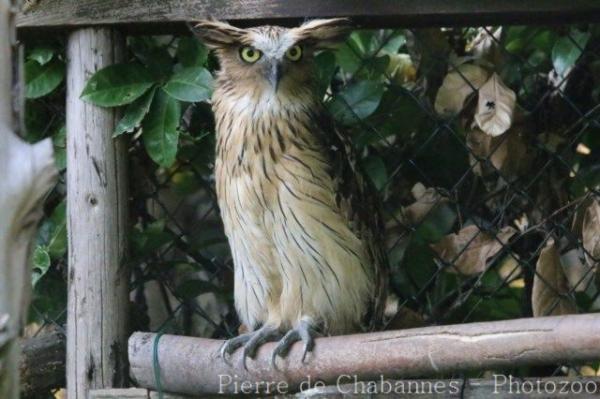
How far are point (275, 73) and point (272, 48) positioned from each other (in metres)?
0.07

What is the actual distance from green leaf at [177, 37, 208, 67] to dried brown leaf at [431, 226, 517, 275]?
1012 mm

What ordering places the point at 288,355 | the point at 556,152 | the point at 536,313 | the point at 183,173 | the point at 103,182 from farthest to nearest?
the point at 183,173 < the point at 556,152 < the point at 536,313 < the point at 103,182 < the point at 288,355

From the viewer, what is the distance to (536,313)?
339 centimetres

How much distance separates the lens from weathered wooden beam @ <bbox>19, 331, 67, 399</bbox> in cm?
324

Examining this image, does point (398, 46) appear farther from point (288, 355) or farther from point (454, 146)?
point (288, 355)

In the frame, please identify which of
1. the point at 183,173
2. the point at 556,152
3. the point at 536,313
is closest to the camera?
the point at 536,313

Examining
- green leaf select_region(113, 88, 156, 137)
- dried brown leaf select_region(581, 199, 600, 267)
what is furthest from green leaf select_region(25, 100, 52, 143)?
dried brown leaf select_region(581, 199, 600, 267)

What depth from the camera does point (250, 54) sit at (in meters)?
3.08

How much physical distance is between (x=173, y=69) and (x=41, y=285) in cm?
84

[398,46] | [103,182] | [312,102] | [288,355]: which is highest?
[398,46]

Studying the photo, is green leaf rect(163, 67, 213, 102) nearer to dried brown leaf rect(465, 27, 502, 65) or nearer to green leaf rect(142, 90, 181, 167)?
green leaf rect(142, 90, 181, 167)

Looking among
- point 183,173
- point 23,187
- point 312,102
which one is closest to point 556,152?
point 312,102

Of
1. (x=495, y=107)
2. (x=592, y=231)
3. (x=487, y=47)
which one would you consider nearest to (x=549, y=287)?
(x=592, y=231)

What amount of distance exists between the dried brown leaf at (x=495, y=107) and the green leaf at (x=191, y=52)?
894mm
